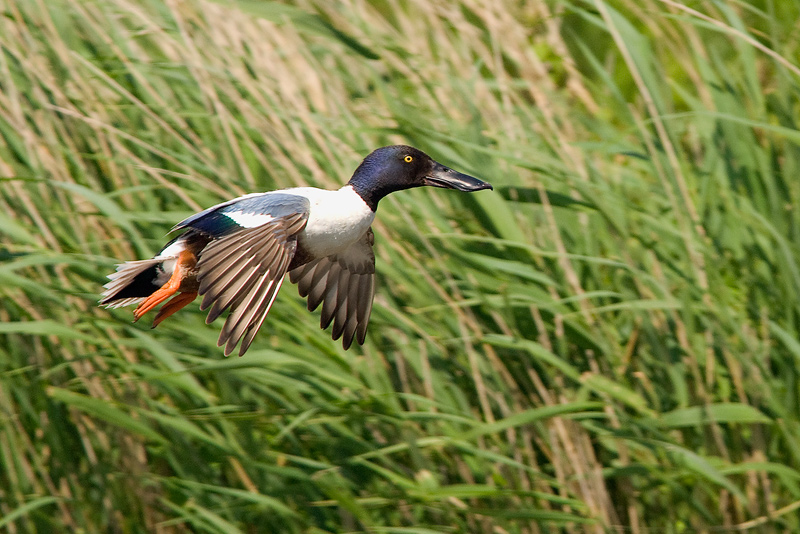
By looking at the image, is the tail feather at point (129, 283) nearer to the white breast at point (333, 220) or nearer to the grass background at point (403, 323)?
the grass background at point (403, 323)

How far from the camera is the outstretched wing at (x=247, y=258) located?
6.72 feet

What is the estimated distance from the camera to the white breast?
93.6 inches

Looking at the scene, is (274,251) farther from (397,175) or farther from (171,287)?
(397,175)

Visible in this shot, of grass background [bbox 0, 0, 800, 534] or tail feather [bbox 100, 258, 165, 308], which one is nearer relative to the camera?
tail feather [bbox 100, 258, 165, 308]

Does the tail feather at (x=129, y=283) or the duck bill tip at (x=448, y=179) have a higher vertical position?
the tail feather at (x=129, y=283)

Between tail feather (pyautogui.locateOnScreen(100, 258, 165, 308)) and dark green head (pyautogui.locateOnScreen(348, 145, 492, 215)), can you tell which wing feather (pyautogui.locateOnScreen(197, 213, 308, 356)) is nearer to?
dark green head (pyautogui.locateOnScreen(348, 145, 492, 215))

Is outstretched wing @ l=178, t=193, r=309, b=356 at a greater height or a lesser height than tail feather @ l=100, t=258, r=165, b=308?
lesser

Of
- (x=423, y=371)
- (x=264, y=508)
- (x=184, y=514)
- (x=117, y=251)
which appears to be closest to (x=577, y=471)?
(x=423, y=371)

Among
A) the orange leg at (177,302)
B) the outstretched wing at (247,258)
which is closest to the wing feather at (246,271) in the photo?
the outstretched wing at (247,258)

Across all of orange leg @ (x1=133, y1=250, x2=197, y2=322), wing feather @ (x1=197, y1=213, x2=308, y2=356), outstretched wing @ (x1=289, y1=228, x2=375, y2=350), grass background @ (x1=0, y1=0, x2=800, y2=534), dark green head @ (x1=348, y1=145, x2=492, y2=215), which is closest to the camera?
wing feather @ (x1=197, y1=213, x2=308, y2=356)

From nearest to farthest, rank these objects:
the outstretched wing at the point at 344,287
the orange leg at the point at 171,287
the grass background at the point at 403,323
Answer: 1. the orange leg at the point at 171,287
2. the outstretched wing at the point at 344,287
3. the grass background at the point at 403,323

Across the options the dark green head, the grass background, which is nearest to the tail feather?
the grass background

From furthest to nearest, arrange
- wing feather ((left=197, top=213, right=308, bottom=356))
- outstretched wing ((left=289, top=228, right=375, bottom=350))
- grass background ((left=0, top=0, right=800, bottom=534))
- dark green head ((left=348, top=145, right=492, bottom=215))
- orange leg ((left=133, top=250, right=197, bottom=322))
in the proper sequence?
grass background ((left=0, top=0, right=800, bottom=534))
outstretched wing ((left=289, top=228, right=375, bottom=350))
dark green head ((left=348, top=145, right=492, bottom=215))
orange leg ((left=133, top=250, right=197, bottom=322))
wing feather ((left=197, top=213, right=308, bottom=356))

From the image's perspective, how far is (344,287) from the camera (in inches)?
107
